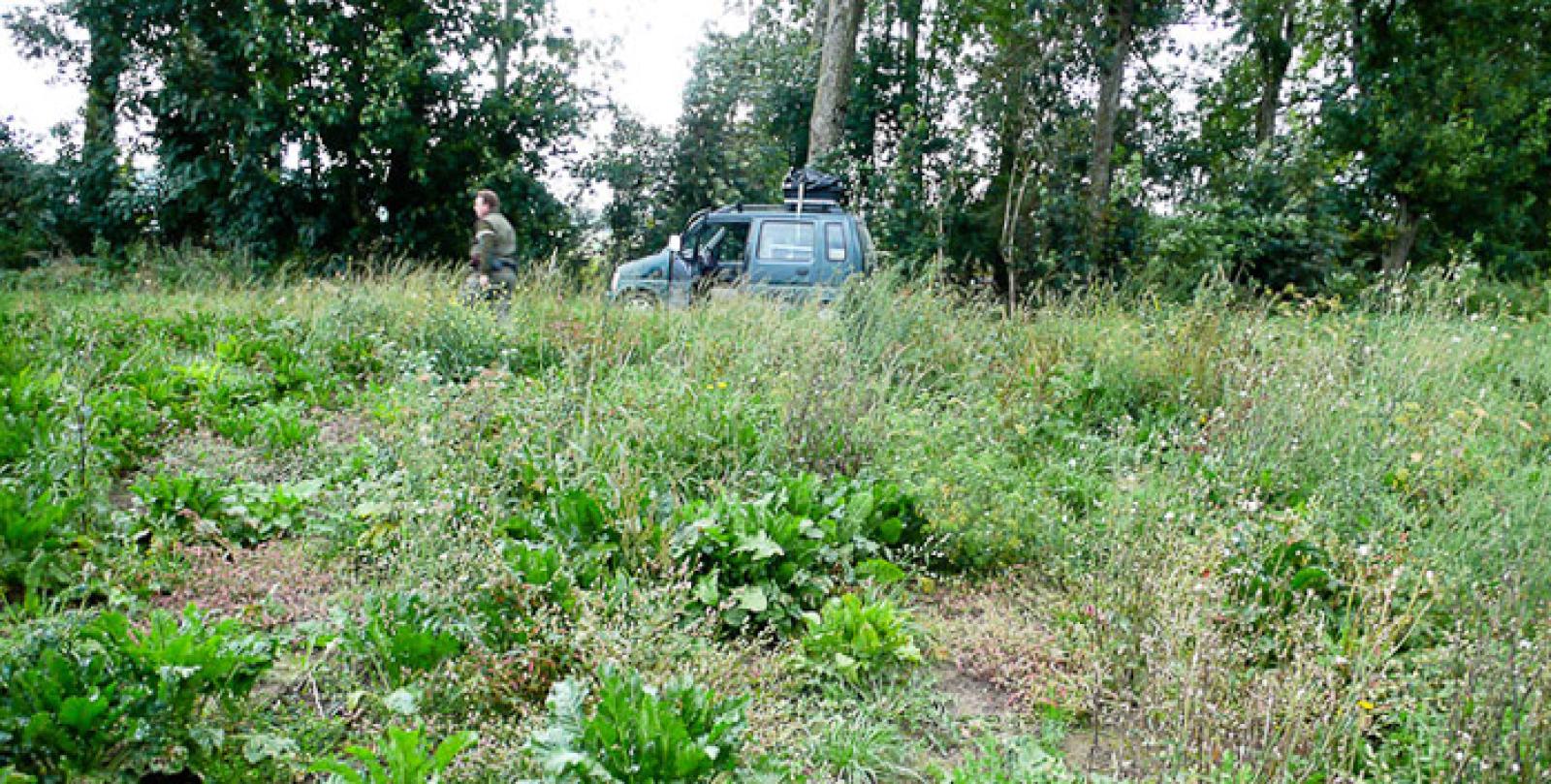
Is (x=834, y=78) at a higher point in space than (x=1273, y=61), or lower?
lower

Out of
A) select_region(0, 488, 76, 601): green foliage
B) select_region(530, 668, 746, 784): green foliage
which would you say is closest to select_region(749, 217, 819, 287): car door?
select_region(0, 488, 76, 601): green foliage

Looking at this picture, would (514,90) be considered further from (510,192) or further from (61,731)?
(61,731)

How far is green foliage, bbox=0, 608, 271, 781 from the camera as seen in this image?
2297mm

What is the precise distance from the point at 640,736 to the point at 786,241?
8.47 metres

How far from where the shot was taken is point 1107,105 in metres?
14.3

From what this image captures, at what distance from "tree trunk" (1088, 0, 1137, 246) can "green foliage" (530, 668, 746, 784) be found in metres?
13.2

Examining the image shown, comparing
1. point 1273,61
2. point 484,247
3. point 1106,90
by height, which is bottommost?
point 484,247

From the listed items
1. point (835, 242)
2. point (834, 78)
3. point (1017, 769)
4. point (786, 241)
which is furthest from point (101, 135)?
point (1017, 769)

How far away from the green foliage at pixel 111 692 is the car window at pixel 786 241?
8173 mm

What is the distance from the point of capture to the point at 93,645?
8.48 feet

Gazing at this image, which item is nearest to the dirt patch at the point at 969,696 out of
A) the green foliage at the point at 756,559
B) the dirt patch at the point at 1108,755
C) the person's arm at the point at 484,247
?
the dirt patch at the point at 1108,755

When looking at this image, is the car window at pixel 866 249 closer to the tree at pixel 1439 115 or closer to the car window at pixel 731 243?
the car window at pixel 731 243

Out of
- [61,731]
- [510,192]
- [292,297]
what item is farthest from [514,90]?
[61,731]

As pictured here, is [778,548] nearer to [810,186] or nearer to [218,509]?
[218,509]
